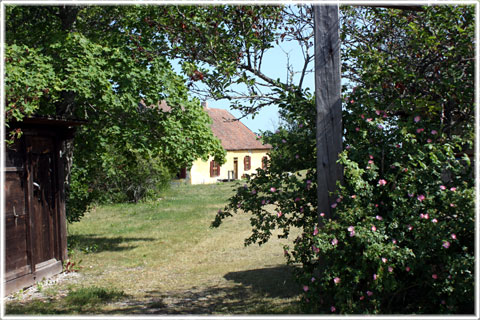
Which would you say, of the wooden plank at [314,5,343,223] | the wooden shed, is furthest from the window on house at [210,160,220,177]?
the wooden plank at [314,5,343,223]

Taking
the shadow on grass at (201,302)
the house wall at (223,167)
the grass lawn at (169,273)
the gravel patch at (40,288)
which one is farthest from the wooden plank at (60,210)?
the house wall at (223,167)

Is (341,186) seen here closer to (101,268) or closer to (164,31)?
(164,31)

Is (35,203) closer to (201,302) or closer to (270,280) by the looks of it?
(201,302)

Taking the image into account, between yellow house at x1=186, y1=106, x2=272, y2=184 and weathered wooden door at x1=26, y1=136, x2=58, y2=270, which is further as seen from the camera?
yellow house at x1=186, y1=106, x2=272, y2=184

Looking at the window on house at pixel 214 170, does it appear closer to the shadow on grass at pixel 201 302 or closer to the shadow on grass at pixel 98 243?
the shadow on grass at pixel 98 243

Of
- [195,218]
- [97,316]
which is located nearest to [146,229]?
[195,218]

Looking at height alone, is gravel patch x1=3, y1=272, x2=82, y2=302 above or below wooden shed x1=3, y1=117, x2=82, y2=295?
below

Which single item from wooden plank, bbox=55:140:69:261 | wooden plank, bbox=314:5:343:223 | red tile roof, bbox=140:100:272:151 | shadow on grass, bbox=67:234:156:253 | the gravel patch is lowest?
shadow on grass, bbox=67:234:156:253

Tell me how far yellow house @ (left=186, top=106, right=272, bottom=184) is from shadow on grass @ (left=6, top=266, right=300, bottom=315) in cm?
2271

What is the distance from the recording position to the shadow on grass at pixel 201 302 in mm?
5762

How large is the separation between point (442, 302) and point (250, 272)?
13.9 feet

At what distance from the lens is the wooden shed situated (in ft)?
22.4

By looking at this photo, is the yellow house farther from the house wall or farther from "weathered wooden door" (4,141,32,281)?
"weathered wooden door" (4,141,32,281)

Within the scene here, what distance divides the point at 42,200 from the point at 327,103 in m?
5.40
